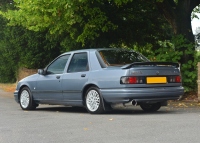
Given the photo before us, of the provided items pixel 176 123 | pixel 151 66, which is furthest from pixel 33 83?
pixel 176 123

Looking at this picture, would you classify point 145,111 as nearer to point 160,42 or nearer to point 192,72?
point 192,72

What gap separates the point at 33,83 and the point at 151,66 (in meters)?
3.73

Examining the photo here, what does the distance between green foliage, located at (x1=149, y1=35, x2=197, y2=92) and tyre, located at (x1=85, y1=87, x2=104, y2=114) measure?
570 cm

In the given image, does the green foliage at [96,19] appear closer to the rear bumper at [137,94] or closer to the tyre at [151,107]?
the tyre at [151,107]

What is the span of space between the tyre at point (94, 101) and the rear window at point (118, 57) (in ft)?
2.45

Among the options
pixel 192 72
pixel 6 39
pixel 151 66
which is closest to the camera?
pixel 151 66

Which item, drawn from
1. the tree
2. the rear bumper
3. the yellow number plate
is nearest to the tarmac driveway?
the rear bumper

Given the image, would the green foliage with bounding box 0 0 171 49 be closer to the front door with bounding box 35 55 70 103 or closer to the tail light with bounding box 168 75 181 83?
Result: the front door with bounding box 35 55 70 103

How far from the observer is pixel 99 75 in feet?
42.4

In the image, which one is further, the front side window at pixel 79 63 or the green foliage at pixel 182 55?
the green foliage at pixel 182 55

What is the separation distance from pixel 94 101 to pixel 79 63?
53.5 inches

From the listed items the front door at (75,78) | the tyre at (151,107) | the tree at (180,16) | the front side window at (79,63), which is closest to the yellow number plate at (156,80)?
the tyre at (151,107)

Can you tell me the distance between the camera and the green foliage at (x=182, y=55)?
18188 mm

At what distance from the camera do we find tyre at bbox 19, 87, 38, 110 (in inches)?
589
